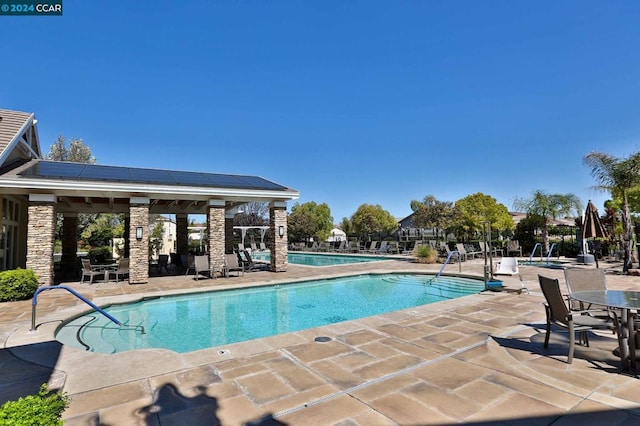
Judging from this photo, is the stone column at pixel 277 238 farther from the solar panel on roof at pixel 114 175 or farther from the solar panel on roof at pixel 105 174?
the solar panel on roof at pixel 105 174

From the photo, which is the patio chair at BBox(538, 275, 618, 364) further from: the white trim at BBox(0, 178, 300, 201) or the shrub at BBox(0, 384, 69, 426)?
the white trim at BBox(0, 178, 300, 201)

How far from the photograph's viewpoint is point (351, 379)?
3486mm

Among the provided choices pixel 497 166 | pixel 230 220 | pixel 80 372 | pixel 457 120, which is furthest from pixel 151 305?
pixel 497 166

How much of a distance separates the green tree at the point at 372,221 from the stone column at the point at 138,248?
77.1ft

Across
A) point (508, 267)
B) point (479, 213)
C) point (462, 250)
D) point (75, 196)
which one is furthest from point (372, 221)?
point (75, 196)

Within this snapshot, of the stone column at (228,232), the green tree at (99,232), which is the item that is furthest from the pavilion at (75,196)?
the green tree at (99,232)

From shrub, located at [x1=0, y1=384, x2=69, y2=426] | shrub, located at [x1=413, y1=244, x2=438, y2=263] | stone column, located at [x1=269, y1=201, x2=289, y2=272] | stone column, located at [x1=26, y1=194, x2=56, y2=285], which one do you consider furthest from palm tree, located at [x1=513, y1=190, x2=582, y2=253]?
stone column, located at [x1=26, y1=194, x2=56, y2=285]

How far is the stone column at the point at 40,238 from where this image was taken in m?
10.0

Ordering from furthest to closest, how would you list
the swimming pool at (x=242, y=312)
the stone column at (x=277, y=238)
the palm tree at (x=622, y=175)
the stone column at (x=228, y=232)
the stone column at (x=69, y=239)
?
the stone column at (x=228, y=232) → the stone column at (x=69, y=239) → the stone column at (x=277, y=238) → the palm tree at (x=622, y=175) → the swimming pool at (x=242, y=312)

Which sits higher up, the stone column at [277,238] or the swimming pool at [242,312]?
the stone column at [277,238]

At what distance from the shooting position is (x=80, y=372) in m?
3.80

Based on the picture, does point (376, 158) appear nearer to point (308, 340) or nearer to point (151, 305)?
point (151, 305)

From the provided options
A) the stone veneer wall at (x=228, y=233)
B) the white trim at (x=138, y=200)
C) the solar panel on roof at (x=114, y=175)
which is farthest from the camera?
the stone veneer wall at (x=228, y=233)

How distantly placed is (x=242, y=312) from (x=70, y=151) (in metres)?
23.7
